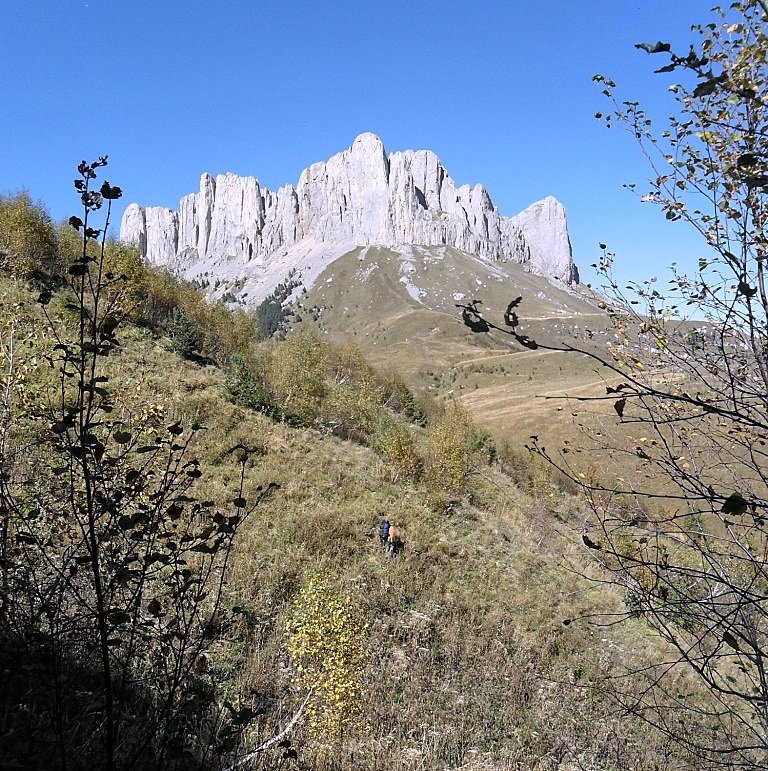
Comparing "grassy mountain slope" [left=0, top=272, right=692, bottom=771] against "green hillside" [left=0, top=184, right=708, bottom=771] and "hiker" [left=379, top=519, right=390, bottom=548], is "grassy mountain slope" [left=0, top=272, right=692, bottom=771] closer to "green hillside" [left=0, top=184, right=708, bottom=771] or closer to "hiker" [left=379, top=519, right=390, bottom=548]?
"green hillside" [left=0, top=184, right=708, bottom=771]

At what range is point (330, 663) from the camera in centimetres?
643

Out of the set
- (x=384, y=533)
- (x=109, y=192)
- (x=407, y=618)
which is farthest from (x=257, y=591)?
(x=109, y=192)

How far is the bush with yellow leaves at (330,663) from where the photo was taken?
249 inches

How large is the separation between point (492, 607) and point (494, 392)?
79211 millimetres

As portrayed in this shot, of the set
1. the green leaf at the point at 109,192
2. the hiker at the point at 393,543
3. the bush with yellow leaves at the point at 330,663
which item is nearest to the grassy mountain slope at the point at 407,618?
the bush with yellow leaves at the point at 330,663

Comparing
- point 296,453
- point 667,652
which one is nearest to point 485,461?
point 296,453

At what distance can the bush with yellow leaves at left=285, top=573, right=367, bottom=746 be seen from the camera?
6312 mm

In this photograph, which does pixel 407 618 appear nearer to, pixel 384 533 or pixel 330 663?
pixel 384 533

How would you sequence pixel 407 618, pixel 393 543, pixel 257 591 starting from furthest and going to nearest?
pixel 393 543 → pixel 407 618 → pixel 257 591

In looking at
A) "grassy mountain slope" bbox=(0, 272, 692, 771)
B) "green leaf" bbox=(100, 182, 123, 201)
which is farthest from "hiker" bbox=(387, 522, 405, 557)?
"green leaf" bbox=(100, 182, 123, 201)

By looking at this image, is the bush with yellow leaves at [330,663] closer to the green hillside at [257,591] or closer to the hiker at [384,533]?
the green hillside at [257,591]

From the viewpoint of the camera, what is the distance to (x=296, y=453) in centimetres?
1902

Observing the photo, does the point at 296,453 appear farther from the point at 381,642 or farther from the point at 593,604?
the point at 593,604

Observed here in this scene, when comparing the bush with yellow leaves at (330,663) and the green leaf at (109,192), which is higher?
the green leaf at (109,192)
